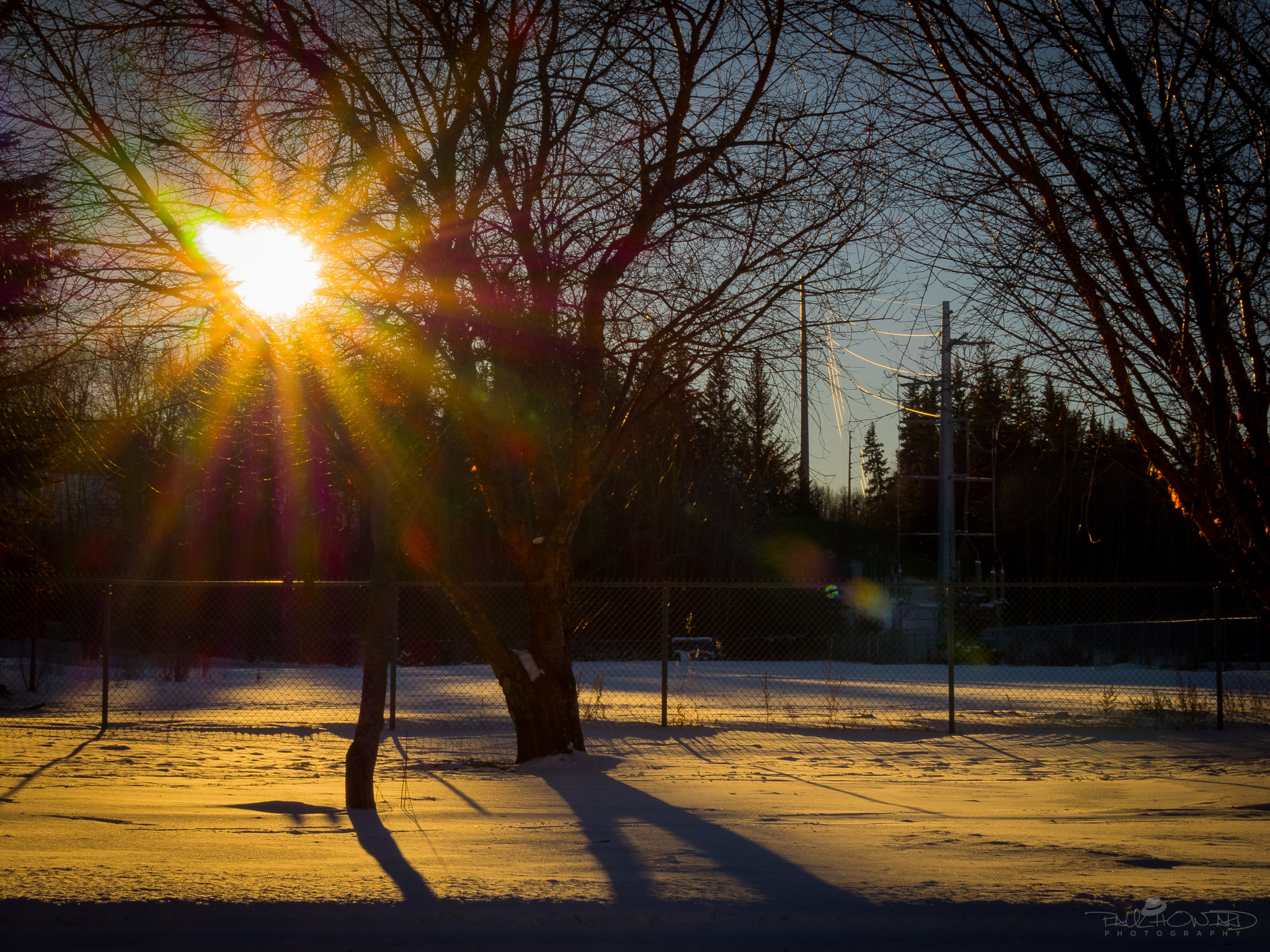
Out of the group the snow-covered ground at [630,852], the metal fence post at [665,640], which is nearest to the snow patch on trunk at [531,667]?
the snow-covered ground at [630,852]

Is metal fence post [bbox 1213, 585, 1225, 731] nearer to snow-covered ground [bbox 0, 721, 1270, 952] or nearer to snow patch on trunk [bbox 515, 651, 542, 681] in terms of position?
snow-covered ground [bbox 0, 721, 1270, 952]

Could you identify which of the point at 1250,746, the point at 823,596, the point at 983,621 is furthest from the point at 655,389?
the point at 983,621

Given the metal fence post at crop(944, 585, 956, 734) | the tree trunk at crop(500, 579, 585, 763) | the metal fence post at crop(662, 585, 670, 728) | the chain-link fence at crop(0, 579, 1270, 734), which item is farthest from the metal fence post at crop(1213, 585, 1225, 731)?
the tree trunk at crop(500, 579, 585, 763)

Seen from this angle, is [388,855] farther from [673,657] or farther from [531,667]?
[673,657]

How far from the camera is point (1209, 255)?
16.3 ft

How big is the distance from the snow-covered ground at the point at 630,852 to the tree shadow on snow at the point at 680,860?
0.02 meters

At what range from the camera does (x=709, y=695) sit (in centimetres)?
1588

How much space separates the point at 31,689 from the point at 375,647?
1184 centimetres

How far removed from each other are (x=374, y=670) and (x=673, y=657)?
17118 millimetres

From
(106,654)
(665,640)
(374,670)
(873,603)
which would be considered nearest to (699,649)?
(873,603)
